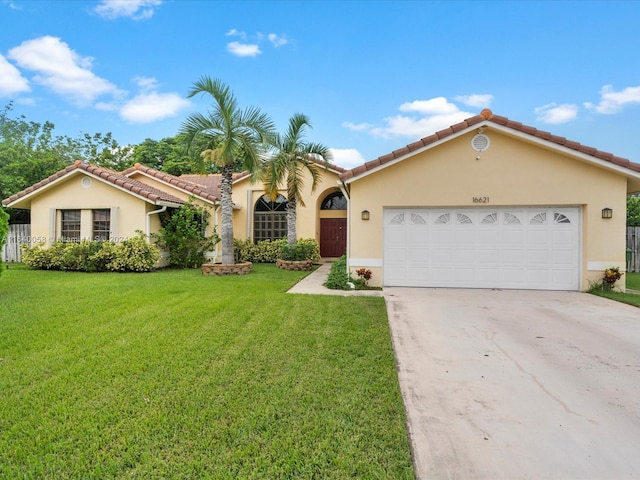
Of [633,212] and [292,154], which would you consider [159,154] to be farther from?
[633,212]

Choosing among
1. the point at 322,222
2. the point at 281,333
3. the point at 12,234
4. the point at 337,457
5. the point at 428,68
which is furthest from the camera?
the point at 322,222

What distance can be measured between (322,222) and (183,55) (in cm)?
1075

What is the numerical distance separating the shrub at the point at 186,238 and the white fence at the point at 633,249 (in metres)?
18.4

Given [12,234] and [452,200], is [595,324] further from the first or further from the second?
[12,234]

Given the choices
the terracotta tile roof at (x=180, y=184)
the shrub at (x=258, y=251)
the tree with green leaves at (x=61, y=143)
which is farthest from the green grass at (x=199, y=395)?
the tree with green leaves at (x=61, y=143)

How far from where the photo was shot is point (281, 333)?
17.9ft

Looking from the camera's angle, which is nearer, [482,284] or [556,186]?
[556,186]

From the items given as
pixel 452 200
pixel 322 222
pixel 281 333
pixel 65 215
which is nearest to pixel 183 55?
pixel 65 215

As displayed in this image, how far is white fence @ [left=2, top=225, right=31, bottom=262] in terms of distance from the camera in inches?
656

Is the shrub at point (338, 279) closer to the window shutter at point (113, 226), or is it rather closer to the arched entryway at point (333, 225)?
the arched entryway at point (333, 225)

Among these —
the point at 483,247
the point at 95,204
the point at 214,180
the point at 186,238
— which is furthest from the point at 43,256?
the point at 483,247

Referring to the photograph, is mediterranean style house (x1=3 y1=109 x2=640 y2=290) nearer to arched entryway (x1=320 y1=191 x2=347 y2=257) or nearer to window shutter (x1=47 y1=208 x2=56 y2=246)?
arched entryway (x1=320 y1=191 x2=347 y2=257)

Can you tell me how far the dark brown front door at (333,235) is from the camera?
18.9m

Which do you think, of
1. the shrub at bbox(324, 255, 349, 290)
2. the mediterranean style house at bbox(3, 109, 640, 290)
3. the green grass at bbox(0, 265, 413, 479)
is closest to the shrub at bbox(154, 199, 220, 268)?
the shrub at bbox(324, 255, 349, 290)
